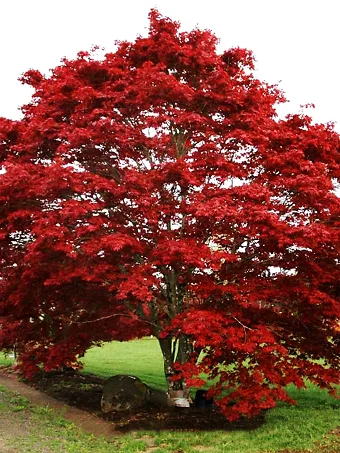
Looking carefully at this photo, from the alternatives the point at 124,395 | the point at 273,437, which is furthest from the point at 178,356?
the point at 273,437

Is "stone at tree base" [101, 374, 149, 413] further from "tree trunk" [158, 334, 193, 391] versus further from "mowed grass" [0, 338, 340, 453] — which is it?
"mowed grass" [0, 338, 340, 453]

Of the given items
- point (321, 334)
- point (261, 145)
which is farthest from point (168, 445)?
point (261, 145)

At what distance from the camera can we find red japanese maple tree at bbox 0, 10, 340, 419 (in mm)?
8906

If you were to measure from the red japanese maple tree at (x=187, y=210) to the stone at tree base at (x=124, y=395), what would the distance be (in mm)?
943

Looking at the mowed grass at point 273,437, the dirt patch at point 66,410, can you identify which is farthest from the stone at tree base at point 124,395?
the mowed grass at point 273,437

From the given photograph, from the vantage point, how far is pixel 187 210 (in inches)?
361

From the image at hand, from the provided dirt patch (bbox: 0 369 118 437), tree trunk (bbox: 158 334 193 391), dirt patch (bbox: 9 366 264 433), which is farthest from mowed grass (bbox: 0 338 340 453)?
tree trunk (bbox: 158 334 193 391)

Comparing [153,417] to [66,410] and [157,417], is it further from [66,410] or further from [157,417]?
[66,410]

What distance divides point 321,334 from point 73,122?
6.80m

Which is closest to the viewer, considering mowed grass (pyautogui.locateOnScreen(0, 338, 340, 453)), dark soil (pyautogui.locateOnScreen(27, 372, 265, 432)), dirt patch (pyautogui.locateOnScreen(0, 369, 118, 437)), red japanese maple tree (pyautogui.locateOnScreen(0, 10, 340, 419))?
mowed grass (pyautogui.locateOnScreen(0, 338, 340, 453))

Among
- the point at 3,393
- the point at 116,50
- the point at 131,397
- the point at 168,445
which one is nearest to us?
the point at 168,445

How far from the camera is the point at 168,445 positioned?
880 cm

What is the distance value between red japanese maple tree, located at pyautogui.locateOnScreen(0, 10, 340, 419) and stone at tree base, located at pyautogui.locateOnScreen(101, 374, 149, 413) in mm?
943

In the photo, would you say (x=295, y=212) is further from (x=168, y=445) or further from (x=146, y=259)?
(x=168, y=445)
